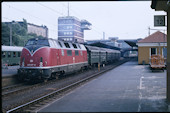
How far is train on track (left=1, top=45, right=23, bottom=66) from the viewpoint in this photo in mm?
27891

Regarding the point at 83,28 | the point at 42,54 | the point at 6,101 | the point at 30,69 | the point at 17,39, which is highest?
the point at 83,28

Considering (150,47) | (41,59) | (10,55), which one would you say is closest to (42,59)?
(41,59)

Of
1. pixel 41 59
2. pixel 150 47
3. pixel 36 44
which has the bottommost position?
pixel 41 59

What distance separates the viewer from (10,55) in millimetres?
29438

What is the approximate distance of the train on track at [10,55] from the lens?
2789 cm

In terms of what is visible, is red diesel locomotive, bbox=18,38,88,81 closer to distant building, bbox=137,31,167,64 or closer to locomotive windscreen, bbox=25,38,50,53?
locomotive windscreen, bbox=25,38,50,53

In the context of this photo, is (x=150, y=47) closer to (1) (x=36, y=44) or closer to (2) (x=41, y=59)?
(1) (x=36, y=44)

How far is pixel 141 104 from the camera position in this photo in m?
8.75

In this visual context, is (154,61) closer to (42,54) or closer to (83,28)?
(42,54)

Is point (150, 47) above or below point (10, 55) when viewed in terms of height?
above

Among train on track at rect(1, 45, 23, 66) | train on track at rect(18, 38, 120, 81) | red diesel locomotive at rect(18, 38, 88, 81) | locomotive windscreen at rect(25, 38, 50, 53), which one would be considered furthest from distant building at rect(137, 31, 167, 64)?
locomotive windscreen at rect(25, 38, 50, 53)

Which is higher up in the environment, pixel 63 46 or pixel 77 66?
pixel 63 46

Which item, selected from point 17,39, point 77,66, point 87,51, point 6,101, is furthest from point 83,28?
point 6,101

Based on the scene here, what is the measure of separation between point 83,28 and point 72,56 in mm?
62791
